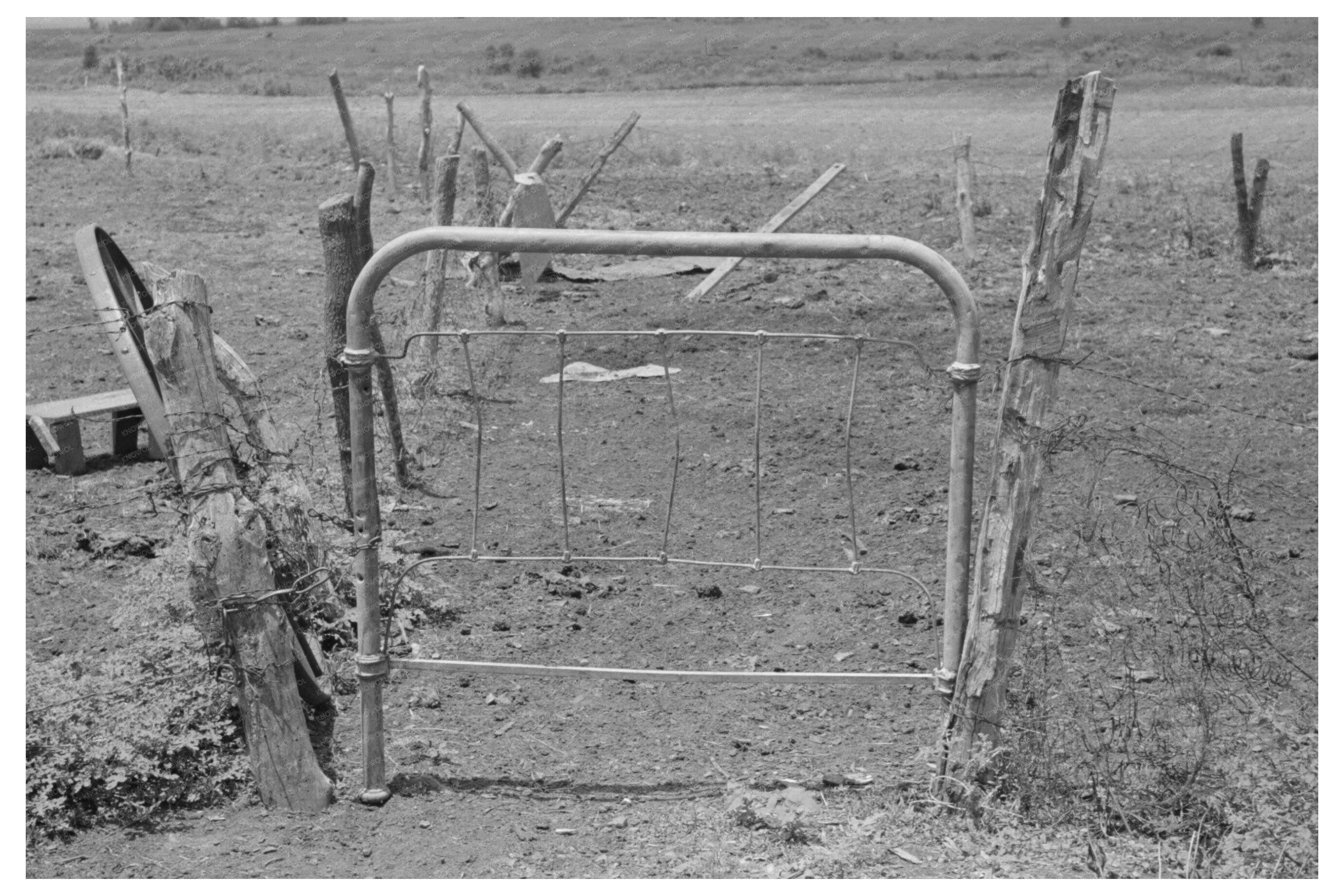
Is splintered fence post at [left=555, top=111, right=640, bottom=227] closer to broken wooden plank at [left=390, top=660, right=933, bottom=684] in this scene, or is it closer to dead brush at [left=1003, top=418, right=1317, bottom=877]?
dead brush at [left=1003, top=418, right=1317, bottom=877]

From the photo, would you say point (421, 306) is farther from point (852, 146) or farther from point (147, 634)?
point (852, 146)

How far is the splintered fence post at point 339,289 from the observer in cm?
515

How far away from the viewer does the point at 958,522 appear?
341 cm

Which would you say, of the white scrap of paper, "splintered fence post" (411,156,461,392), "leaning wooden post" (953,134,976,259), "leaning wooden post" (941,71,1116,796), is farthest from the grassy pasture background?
"leaning wooden post" (941,71,1116,796)

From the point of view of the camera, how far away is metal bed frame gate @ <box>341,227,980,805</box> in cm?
324

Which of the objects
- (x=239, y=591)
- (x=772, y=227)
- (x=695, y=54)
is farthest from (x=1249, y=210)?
(x=695, y=54)

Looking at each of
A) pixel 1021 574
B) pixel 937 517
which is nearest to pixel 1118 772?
pixel 1021 574

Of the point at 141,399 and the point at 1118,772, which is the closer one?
the point at 1118,772

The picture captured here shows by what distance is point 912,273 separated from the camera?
10.7m

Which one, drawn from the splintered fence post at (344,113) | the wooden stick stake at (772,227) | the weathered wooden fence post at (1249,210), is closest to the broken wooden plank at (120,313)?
the wooden stick stake at (772,227)

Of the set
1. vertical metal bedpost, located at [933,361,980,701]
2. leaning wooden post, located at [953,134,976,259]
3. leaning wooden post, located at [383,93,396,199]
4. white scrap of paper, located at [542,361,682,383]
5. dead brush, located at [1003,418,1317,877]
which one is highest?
leaning wooden post, located at [383,93,396,199]

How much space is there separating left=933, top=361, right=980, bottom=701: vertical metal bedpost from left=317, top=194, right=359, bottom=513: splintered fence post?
2.65 meters

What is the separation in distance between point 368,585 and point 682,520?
2488mm

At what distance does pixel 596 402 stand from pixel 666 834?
4.28 meters
